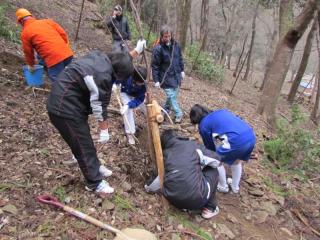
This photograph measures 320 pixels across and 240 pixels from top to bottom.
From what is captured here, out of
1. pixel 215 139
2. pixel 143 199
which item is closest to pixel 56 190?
pixel 143 199

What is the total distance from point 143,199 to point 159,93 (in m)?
4.60

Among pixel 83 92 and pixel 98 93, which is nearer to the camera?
pixel 98 93

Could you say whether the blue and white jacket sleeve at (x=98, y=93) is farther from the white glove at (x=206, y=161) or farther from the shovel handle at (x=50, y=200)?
the white glove at (x=206, y=161)

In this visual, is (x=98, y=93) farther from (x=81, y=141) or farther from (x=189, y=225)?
(x=189, y=225)

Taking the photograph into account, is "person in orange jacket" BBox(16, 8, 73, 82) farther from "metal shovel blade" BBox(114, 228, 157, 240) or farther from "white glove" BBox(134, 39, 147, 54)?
"metal shovel blade" BBox(114, 228, 157, 240)

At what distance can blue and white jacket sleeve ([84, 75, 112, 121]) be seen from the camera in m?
3.33

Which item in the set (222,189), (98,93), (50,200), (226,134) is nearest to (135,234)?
(50,200)

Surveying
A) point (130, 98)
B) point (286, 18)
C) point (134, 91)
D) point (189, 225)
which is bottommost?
point (189, 225)

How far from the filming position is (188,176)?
3938mm

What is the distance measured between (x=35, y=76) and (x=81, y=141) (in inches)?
106

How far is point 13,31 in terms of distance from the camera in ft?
25.5

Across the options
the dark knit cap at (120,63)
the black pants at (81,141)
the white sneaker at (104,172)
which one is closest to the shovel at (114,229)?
the black pants at (81,141)

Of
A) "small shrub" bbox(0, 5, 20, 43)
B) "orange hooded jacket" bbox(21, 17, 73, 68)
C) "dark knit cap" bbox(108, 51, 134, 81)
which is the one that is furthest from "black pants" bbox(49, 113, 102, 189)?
"small shrub" bbox(0, 5, 20, 43)

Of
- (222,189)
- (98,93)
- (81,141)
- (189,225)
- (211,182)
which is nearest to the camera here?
(98,93)
